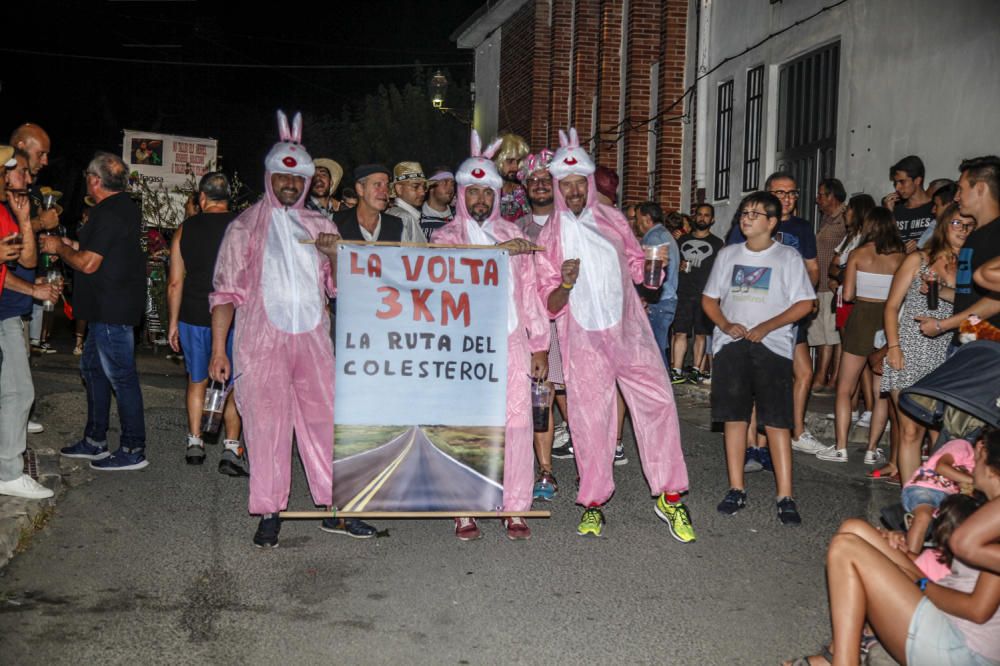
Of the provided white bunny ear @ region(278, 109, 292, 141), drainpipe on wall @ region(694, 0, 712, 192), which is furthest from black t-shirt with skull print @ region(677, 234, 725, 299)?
white bunny ear @ region(278, 109, 292, 141)

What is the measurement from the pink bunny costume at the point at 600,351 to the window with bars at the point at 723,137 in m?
9.33

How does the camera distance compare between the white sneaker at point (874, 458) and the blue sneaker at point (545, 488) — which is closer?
the blue sneaker at point (545, 488)

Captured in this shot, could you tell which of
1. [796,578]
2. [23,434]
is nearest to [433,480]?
[796,578]

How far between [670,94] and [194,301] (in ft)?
36.3

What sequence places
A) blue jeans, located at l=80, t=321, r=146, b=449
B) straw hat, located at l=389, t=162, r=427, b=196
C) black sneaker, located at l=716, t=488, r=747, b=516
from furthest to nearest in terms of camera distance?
1. straw hat, located at l=389, t=162, r=427, b=196
2. blue jeans, located at l=80, t=321, r=146, b=449
3. black sneaker, located at l=716, t=488, r=747, b=516

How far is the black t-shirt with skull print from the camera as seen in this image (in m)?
12.0

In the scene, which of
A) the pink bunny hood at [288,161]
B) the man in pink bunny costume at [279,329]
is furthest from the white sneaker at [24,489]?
the pink bunny hood at [288,161]

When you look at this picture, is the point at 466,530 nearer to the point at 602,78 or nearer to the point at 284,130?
the point at 284,130

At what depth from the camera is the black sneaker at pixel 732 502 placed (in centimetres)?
636

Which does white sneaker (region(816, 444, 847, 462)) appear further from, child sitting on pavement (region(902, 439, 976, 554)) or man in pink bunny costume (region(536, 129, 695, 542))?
child sitting on pavement (region(902, 439, 976, 554))

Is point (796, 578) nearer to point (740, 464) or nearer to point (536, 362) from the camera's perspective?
point (740, 464)

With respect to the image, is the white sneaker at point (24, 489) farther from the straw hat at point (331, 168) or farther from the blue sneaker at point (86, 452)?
the straw hat at point (331, 168)

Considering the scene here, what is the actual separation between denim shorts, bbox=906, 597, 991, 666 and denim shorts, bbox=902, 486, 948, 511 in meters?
0.62

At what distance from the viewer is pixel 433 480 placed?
5.55 metres
